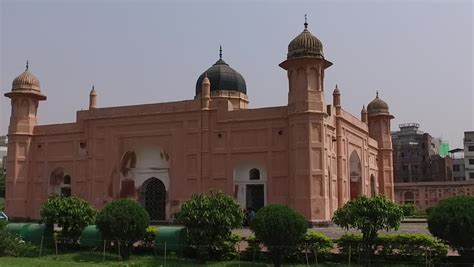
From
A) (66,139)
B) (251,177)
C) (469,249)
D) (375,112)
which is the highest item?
(375,112)

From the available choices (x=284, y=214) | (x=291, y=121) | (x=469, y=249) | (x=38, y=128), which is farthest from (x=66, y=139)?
(x=469, y=249)

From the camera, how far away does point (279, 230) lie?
15508 mm

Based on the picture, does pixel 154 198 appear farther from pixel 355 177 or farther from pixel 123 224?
pixel 355 177

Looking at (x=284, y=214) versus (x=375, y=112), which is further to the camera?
(x=375, y=112)

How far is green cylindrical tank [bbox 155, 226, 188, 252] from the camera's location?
56.9ft

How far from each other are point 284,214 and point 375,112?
2371 centimetres

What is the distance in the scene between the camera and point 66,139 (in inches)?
1204

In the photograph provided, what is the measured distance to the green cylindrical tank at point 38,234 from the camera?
64.5ft

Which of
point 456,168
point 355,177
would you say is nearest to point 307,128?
point 355,177

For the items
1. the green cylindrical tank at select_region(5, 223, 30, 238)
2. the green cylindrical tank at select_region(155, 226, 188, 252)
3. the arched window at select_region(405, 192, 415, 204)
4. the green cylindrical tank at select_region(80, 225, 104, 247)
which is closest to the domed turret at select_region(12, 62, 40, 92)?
the green cylindrical tank at select_region(5, 223, 30, 238)

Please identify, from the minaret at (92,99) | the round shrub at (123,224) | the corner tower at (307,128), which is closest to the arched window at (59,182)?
the minaret at (92,99)

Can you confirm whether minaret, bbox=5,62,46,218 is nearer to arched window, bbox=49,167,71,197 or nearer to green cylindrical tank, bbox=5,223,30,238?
arched window, bbox=49,167,71,197

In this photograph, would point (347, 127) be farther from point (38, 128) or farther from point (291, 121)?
point (38, 128)

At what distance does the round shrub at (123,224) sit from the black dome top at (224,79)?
567 inches
